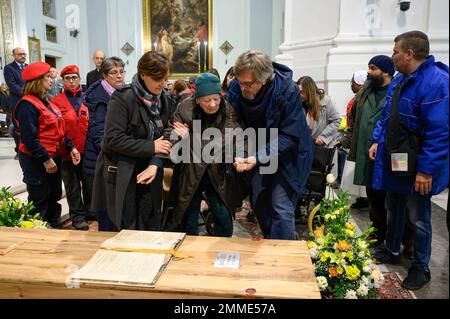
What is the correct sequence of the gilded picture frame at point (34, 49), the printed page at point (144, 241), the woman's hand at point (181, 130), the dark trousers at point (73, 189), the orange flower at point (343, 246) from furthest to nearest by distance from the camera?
the gilded picture frame at point (34, 49) < the dark trousers at point (73, 189) < the woman's hand at point (181, 130) < the orange flower at point (343, 246) < the printed page at point (144, 241)

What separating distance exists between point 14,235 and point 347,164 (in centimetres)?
415

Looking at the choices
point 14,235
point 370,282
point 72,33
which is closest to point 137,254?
point 14,235

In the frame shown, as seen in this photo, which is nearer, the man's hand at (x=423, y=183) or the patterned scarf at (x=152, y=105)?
the patterned scarf at (x=152, y=105)

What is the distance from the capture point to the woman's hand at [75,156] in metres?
3.79

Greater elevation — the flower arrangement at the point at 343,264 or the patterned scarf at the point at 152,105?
the patterned scarf at the point at 152,105

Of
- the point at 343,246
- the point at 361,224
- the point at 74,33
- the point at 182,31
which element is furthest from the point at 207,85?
the point at 74,33

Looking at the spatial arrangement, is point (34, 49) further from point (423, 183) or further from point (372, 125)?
point (423, 183)

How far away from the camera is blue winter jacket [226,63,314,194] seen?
2332 mm

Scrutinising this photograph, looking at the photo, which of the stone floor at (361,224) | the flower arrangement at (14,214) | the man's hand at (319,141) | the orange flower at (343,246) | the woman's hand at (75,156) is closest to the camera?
the orange flower at (343,246)

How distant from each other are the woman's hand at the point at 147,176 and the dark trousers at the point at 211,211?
36cm

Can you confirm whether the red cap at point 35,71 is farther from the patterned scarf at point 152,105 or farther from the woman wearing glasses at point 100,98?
the patterned scarf at point 152,105

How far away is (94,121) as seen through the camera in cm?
358

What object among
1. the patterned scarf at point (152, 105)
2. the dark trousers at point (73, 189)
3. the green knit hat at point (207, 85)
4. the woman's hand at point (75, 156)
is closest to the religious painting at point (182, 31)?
the dark trousers at point (73, 189)
